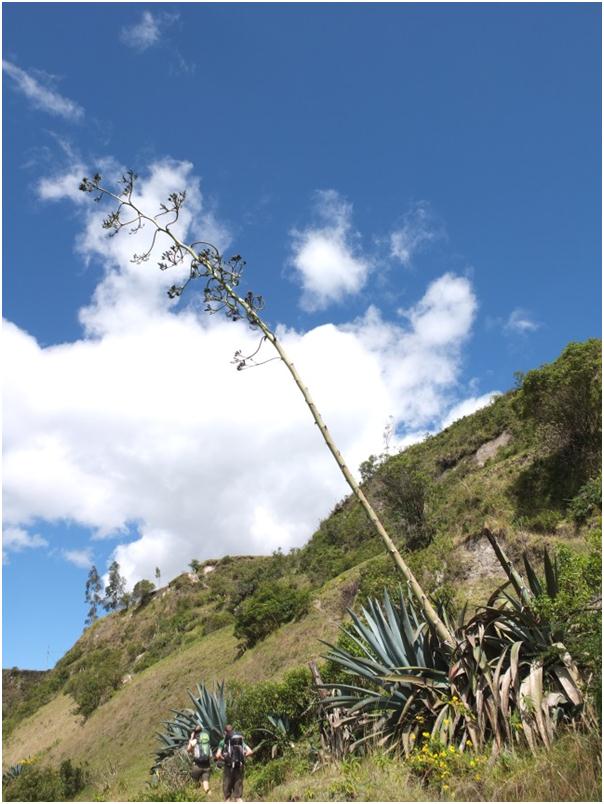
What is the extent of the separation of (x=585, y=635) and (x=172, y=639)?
44818mm

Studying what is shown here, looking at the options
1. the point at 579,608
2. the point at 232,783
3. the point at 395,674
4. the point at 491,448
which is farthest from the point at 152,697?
the point at 579,608

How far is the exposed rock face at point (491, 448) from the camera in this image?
32.1 metres

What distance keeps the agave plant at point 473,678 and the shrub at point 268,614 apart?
2039 centimetres

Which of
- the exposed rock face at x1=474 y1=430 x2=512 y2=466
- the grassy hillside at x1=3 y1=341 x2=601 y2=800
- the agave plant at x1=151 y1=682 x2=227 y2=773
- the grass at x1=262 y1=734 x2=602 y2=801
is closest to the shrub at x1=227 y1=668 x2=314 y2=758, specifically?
the agave plant at x1=151 y1=682 x2=227 y2=773

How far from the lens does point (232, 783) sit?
8.43 metres

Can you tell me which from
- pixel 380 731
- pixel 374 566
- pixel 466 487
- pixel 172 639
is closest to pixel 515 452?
pixel 466 487

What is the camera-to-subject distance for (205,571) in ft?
224

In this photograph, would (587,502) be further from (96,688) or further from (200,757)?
(96,688)

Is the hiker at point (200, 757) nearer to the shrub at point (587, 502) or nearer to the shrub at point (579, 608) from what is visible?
the shrub at point (579, 608)

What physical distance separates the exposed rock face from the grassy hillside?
8 cm

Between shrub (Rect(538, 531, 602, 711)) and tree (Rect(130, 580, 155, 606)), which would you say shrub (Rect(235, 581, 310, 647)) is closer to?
shrub (Rect(538, 531, 602, 711))

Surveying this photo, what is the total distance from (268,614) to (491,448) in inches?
593

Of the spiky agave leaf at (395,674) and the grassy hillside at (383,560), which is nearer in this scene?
the spiky agave leaf at (395,674)

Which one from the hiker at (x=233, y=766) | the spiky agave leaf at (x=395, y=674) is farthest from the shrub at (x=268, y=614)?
the spiky agave leaf at (x=395, y=674)
